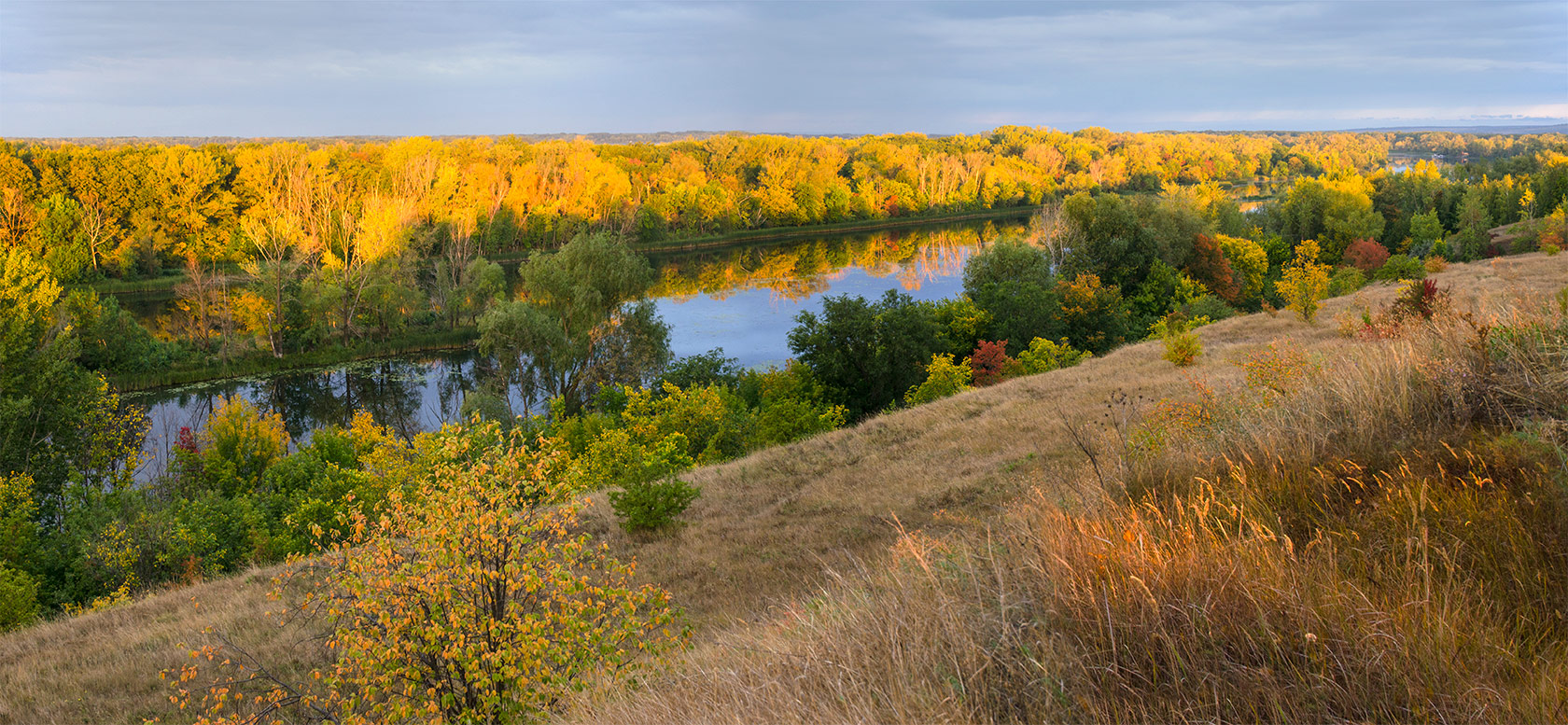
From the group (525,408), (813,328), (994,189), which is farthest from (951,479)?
(994,189)

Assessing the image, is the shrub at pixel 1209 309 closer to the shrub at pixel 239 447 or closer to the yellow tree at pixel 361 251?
the shrub at pixel 239 447

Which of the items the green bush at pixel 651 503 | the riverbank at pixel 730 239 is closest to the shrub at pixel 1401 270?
the green bush at pixel 651 503

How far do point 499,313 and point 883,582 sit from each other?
2900cm

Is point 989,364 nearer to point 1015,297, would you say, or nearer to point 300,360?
point 1015,297

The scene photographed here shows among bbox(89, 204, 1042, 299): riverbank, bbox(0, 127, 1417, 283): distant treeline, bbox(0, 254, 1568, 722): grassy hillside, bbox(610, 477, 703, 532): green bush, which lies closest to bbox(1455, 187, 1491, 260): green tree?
bbox(0, 254, 1568, 722): grassy hillside

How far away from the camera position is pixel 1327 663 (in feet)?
9.04

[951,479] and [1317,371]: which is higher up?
[1317,371]

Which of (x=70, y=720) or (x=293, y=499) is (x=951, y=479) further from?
(x=293, y=499)

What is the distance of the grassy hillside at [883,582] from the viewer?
2965 millimetres

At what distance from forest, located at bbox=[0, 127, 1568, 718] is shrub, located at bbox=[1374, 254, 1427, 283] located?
7.2 inches

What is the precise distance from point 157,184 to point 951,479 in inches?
2382

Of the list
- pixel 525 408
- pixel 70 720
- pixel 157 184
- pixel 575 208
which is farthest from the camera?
pixel 575 208

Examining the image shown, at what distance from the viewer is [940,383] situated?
969 inches

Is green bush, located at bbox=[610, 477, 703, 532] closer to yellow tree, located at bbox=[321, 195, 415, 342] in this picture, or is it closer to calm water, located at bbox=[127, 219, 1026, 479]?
calm water, located at bbox=[127, 219, 1026, 479]
